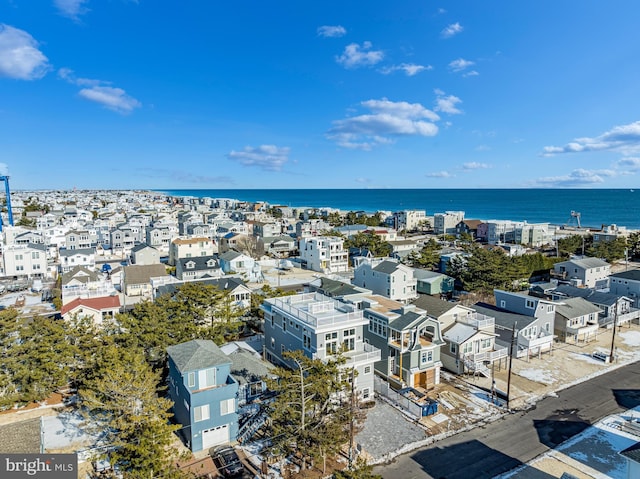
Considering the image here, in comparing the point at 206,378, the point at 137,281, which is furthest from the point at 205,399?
the point at 137,281

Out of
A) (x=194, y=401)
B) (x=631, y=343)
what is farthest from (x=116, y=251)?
(x=631, y=343)

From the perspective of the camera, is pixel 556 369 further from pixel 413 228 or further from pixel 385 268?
pixel 413 228

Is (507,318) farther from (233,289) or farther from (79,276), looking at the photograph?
(79,276)

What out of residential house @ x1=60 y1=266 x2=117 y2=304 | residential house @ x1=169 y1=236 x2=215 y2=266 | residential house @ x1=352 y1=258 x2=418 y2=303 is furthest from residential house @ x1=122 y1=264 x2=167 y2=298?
residential house @ x1=352 y1=258 x2=418 y2=303

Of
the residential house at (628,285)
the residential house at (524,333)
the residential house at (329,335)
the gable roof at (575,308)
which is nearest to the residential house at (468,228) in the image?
the residential house at (628,285)

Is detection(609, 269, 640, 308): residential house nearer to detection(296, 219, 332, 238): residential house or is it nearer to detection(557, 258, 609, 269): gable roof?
detection(557, 258, 609, 269): gable roof

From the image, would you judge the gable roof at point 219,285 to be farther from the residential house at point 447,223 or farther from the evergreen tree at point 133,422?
the residential house at point 447,223
